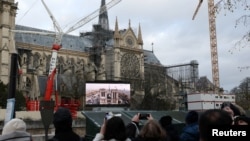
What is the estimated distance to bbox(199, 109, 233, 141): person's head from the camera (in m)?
2.47

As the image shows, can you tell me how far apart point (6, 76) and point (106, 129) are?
61547mm

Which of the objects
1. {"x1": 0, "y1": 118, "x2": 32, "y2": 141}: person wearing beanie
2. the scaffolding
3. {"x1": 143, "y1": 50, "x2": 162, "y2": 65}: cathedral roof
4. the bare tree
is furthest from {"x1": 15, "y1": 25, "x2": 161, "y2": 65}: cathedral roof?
{"x1": 0, "y1": 118, "x2": 32, "y2": 141}: person wearing beanie

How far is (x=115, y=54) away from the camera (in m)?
89.9

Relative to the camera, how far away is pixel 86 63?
306 ft

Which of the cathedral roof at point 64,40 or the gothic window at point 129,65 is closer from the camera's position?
the cathedral roof at point 64,40

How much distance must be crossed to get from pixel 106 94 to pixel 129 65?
2586 inches

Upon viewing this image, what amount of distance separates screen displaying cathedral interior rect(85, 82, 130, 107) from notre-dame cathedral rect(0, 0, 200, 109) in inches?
883

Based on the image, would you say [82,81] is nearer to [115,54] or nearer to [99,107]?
[115,54]

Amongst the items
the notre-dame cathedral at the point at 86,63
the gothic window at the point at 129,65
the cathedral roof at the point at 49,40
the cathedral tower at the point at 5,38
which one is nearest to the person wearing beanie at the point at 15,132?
the notre-dame cathedral at the point at 86,63

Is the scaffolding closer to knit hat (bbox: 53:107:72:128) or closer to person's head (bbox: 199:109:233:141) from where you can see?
knit hat (bbox: 53:107:72:128)

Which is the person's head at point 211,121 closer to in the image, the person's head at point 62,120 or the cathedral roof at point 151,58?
the person's head at point 62,120

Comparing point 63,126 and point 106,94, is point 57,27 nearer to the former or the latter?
point 106,94

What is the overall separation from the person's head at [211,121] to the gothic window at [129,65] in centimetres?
8588

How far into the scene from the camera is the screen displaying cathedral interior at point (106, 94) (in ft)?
89.0
